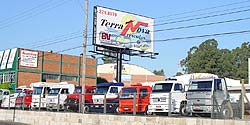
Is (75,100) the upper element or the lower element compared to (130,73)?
lower

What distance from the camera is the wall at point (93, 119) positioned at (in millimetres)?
16702

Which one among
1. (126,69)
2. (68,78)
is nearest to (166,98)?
(68,78)

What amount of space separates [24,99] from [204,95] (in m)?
18.5

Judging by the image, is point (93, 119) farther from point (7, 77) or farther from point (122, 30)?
point (7, 77)

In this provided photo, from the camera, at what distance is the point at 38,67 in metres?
61.5

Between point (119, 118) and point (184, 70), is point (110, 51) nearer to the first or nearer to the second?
point (119, 118)

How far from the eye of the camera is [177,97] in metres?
20.8

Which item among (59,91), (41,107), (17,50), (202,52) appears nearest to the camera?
(41,107)

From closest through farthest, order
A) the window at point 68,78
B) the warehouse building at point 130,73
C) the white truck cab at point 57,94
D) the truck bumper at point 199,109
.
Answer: the truck bumper at point 199,109, the white truck cab at point 57,94, the window at point 68,78, the warehouse building at point 130,73

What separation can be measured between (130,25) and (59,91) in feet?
58.7

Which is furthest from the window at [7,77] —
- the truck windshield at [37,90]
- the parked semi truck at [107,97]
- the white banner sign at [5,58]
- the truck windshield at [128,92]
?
the truck windshield at [128,92]

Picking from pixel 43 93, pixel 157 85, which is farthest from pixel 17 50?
pixel 157 85

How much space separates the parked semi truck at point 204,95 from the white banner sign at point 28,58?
41.6 metres

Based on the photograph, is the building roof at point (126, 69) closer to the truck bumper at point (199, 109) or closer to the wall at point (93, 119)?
the wall at point (93, 119)
